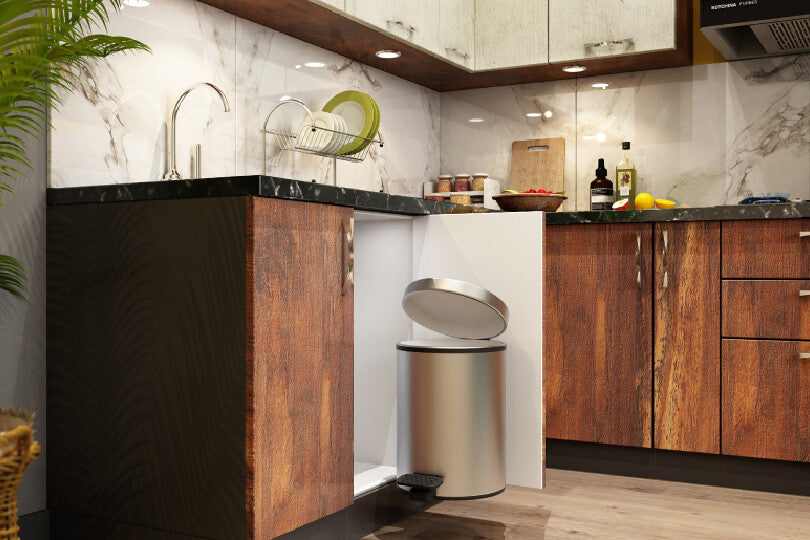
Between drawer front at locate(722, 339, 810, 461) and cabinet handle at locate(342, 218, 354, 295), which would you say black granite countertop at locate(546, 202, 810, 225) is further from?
cabinet handle at locate(342, 218, 354, 295)

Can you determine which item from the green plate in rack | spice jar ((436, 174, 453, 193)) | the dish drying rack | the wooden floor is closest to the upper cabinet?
the green plate in rack

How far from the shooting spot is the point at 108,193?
1.89 m

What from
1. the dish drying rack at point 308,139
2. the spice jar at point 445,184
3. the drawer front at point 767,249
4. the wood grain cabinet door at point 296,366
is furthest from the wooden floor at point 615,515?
the spice jar at point 445,184

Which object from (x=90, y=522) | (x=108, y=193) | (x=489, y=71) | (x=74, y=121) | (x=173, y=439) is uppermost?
(x=489, y=71)

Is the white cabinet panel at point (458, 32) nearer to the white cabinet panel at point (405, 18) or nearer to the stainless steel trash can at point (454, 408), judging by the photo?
the white cabinet panel at point (405, 18)

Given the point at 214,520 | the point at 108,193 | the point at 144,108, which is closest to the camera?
the point at 214,520

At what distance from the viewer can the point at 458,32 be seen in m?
3.46

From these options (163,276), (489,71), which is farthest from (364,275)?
(489,71)

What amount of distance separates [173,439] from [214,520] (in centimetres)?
20

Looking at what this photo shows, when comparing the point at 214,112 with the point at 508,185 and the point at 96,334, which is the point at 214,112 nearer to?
the point at 96,334

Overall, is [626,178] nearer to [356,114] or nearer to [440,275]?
[356,114]

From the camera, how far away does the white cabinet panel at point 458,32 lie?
334 cm

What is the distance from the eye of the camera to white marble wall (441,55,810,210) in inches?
130

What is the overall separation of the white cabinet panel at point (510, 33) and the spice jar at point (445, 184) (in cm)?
57
